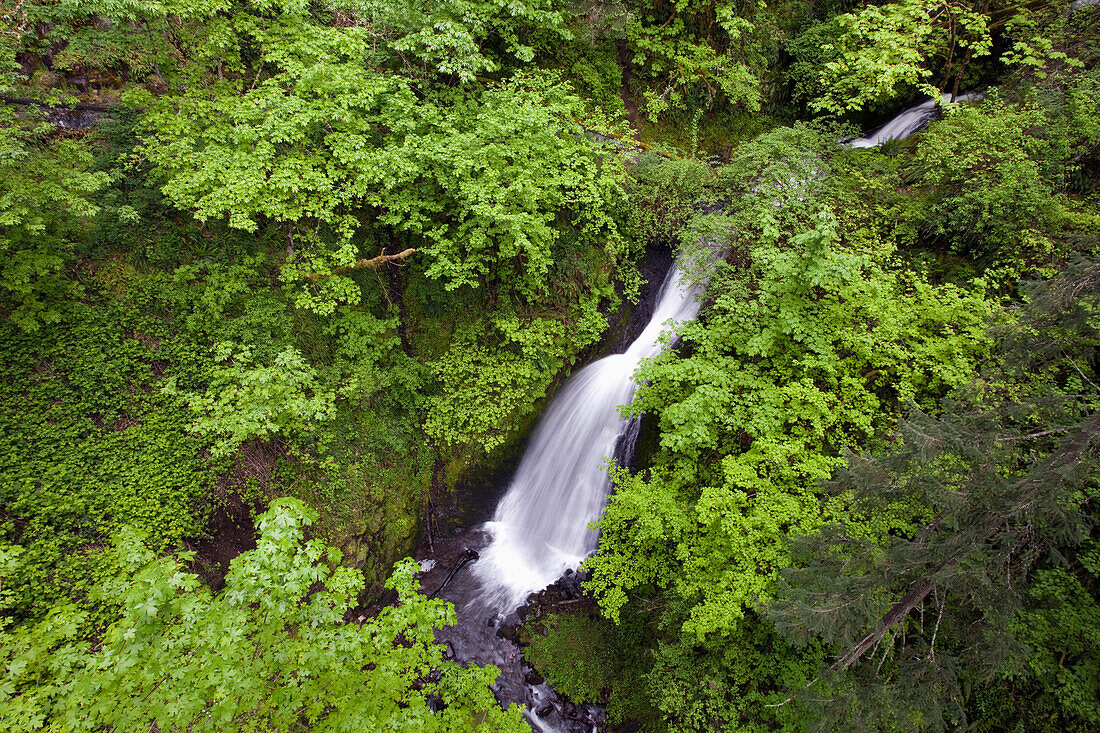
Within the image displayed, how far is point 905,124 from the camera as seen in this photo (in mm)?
11656

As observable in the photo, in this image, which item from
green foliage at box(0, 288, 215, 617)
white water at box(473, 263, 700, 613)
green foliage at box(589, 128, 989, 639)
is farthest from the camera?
white water at box(473, 263, 700, 613)

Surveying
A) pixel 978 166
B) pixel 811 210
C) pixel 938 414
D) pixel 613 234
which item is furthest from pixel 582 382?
pixel 978 166

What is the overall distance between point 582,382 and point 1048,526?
26.0 ft

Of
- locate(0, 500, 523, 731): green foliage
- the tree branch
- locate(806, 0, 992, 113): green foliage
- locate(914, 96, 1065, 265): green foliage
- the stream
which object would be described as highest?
locate(806, 0, 992, 113): green foliage

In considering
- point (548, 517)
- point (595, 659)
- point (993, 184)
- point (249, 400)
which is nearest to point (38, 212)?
point (249, 400)

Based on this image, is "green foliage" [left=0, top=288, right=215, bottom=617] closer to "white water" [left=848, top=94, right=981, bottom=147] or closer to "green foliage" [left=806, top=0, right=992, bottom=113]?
"green foliage" [left=806, top=0, right=992, bottom=113]

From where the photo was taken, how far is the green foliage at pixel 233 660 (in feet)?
11.1

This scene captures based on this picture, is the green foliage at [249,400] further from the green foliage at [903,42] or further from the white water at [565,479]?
the green foliage at [903,42]

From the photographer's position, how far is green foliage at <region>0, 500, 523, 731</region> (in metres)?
3.38

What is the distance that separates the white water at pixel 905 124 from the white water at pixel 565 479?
6.71m

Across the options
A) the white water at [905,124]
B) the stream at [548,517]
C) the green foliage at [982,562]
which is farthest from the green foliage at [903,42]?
the green foliage at [982,562]

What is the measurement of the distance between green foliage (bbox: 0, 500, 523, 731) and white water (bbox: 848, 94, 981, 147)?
1495 centimetres

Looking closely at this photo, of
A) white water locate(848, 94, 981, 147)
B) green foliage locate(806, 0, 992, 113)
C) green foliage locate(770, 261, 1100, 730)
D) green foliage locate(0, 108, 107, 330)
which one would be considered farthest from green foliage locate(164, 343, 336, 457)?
white water locate(848, 94, 981, 147)

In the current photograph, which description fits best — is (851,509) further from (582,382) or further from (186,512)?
(186,512)
